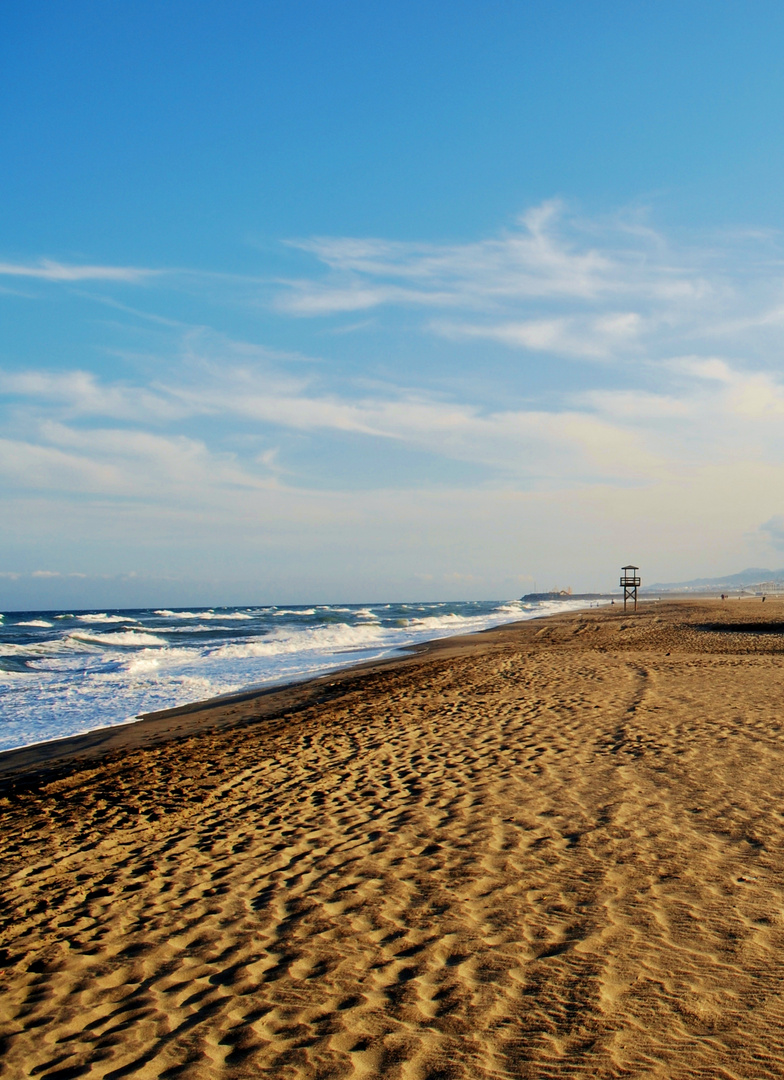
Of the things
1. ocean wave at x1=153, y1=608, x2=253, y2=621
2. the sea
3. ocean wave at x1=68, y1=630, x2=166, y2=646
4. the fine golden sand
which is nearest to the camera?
the fine golden sand

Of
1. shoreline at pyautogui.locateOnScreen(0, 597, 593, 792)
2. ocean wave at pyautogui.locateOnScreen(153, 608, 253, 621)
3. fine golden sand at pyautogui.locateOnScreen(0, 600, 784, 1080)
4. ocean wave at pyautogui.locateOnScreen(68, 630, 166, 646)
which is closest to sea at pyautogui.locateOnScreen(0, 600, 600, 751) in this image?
shoreline at pyautogui.locateOnScreen(0, 597, 593, 792)

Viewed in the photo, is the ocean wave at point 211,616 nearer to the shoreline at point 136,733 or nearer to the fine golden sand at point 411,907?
the shoreline at point 136,733

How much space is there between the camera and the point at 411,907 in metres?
4.96

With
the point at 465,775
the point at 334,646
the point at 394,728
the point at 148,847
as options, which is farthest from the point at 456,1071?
the point at 334,646

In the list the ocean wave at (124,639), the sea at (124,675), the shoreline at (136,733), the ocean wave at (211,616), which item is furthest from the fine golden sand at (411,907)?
the ocean wave at (211,616)

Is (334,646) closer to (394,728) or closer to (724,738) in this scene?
(394,728)

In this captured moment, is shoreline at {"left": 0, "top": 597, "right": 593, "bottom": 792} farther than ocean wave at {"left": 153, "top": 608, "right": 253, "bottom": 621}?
No

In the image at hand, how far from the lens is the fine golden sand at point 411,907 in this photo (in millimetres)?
3516

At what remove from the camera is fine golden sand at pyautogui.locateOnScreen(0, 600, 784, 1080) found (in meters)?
3.52

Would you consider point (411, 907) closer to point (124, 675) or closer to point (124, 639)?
point (124, 675)

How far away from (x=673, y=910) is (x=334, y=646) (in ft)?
106

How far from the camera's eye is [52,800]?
28.8 ft

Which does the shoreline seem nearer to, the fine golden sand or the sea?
the sea

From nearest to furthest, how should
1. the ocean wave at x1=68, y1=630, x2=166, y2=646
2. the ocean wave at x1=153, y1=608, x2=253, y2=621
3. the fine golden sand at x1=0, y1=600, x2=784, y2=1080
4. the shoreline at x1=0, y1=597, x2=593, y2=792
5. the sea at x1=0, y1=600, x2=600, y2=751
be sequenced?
the fine golden sand at x1=0, y1=600, x2=784, y2=1080, the shoreline at x1=0, y1=597, x2=593, y2=792, the sea at x1=0, y1=600, x2=600, y2=751, the ocean wave at x1=68, y1=630, x2=166, y2=646, the ocean wave at x1=153, y1=608, x2=253, y2=621
